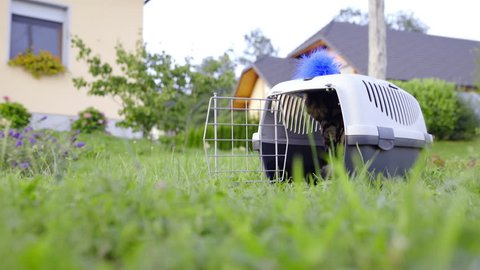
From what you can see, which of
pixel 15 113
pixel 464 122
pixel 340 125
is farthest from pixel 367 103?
pixel 464 122

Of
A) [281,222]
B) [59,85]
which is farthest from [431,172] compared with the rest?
[59,85]

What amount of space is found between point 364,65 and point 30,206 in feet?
47.4

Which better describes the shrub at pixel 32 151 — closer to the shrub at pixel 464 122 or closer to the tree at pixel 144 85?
the tree at pixel 144 85

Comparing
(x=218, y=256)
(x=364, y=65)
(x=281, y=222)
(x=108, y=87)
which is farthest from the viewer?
(x=364, y=65)

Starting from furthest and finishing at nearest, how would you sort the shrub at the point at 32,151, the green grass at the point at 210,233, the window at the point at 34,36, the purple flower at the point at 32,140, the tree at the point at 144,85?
the window at the point at 34,36, the tree at the point at 144,85, the purple flower at the point at 32,140, the shrub at the point at 32,151, the green grass at the point at 210,233

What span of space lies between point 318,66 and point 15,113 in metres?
5.76

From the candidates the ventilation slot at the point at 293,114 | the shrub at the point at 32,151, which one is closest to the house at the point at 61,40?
the shrub at the point at 32,151

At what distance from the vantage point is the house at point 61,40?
7453mm

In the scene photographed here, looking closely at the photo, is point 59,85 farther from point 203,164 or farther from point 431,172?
point 431,172

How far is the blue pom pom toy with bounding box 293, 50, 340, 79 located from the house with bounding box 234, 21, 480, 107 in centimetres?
1117

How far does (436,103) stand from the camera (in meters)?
12.2

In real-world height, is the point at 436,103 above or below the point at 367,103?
above

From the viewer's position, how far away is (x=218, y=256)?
67 cm

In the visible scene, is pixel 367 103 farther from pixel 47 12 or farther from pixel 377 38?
pixel 47 12
